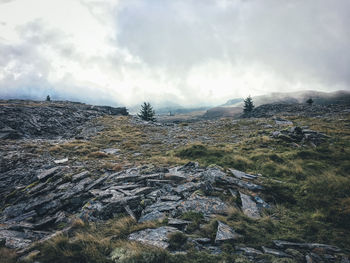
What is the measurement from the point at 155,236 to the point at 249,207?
13.0 ft

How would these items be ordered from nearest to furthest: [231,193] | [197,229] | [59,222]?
[197,229]
[59,222]
[231,193]

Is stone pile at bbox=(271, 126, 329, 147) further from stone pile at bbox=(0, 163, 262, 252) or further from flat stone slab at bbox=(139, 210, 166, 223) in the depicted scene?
flat stone slab at bbox=(139, 210, 166, 223)

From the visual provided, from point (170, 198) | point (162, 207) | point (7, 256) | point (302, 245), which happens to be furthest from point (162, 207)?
point (7, 256)

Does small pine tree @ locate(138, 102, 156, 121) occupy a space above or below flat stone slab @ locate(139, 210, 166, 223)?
above

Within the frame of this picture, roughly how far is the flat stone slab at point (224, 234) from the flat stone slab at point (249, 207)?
1359 millimetres

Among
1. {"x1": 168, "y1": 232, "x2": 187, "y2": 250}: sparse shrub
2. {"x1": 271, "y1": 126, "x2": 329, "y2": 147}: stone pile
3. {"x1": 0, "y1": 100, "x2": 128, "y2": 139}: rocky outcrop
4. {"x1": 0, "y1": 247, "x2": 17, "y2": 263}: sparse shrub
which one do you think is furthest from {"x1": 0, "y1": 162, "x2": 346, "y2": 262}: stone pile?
{"x1": 0, "y1": 100, "x2": 128, "y2": 139}: rocky outcrop

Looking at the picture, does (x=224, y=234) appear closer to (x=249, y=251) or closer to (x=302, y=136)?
(x=249, y=251)

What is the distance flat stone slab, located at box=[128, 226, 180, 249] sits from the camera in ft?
15.3

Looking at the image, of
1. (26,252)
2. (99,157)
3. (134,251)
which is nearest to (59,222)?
(26,252)

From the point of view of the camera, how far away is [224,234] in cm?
486

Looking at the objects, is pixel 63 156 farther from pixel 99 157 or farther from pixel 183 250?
pixel 183 250

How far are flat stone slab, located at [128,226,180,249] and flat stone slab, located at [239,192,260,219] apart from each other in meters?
2.98

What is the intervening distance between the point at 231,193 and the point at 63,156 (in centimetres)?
1532

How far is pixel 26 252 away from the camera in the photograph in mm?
4750
